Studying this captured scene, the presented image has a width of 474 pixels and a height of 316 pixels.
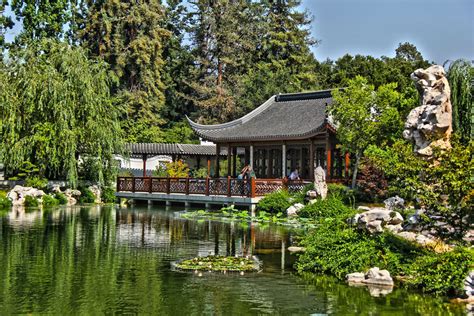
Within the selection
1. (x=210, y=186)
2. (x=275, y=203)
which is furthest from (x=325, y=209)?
(x=210, y=186)

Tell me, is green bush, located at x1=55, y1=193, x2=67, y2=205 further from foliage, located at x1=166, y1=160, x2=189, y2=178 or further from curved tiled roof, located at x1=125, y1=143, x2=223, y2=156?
curved tiled roof, located at x1=125, y1=143, x2=223, y2=156

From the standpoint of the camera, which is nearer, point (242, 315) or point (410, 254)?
point (242, 315)

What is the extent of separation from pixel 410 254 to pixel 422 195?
0.93 m

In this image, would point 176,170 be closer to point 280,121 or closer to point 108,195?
point 108,195

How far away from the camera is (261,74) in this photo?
37781 millimetres

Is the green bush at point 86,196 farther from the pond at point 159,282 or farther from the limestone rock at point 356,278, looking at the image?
the limestone rock at point 356,278

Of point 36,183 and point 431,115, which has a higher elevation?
point 431,115

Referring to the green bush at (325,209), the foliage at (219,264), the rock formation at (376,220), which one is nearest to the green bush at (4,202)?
the green bush at (325,209)

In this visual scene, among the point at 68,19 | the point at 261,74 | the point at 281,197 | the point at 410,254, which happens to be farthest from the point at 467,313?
the point at 68,19

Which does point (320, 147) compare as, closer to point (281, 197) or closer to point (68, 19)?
point (281, 197)

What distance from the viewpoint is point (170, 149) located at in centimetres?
3309

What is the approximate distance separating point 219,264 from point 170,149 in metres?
22.4

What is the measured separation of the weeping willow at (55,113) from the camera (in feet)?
80.2

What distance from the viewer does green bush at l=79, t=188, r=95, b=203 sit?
87.1 ft
